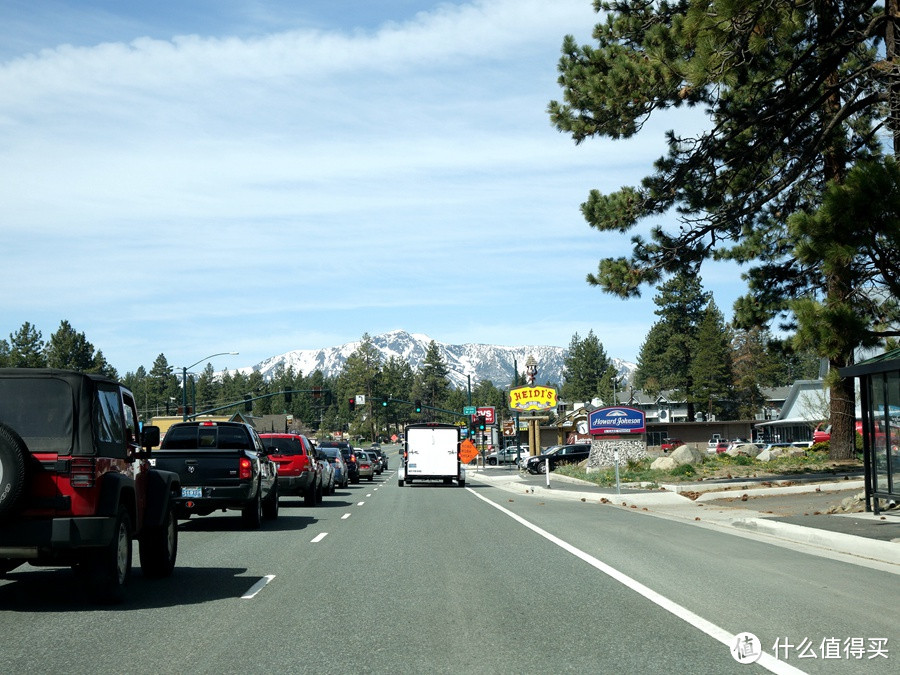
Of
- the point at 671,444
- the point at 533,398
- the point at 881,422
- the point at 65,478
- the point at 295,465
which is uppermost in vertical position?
the point at 533,398

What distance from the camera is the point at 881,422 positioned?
17.2m

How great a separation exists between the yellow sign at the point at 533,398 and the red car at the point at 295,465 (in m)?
58.9

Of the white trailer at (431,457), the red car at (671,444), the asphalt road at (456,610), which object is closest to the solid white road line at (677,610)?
the asphalt road at (456,610)

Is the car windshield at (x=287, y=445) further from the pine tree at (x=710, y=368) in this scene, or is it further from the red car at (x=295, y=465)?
the pine tree at (x=710, y=368)

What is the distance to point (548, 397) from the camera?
86.8 m

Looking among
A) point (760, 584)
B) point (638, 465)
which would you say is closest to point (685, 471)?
point (638, 465)

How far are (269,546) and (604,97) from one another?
39.8ft

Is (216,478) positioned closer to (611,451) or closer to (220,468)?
(220,468)

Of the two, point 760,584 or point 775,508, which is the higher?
point 760,584

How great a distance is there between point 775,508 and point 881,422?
5.65 meters

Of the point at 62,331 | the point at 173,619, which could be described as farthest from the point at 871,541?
the point at 62,331

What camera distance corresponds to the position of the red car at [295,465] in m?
26.3

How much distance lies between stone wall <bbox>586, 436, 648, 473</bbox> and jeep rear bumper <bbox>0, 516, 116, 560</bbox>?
128 ft

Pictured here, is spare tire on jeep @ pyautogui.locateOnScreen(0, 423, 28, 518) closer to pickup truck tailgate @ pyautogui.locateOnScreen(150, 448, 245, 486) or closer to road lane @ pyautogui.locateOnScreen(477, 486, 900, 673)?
road lane @ pyautogui.locateOnScreen(477, 486, 900, 673)
